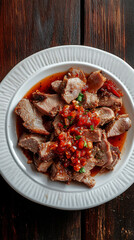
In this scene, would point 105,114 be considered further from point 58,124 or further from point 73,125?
point 58,124

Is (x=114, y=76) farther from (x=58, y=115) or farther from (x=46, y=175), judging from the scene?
(x=46, y=175)

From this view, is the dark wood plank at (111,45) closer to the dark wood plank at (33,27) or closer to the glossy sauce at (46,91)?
the dark wood plank at (33,27)

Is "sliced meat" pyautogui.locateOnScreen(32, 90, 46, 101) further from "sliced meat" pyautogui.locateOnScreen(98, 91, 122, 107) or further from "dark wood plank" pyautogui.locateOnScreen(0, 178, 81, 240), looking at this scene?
"dark wood plank" pyautogui.locateOnScreen(0, 178, 81, 240)

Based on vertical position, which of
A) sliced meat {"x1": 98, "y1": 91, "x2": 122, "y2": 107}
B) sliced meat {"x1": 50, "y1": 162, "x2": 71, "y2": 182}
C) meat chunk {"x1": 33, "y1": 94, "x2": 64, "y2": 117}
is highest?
sliced meat {"x1": 98, "y1": 91, "x2": 122, "y2": 107}

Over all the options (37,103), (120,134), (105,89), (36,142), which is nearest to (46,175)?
(36,142)

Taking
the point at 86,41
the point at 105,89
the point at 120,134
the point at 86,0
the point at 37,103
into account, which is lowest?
the point at 120,134

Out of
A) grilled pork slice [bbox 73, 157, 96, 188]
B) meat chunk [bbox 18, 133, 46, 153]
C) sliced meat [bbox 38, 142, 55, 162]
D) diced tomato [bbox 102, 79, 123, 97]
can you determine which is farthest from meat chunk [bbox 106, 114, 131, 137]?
meat chunk [bbox 18, 133, 46, 153]
